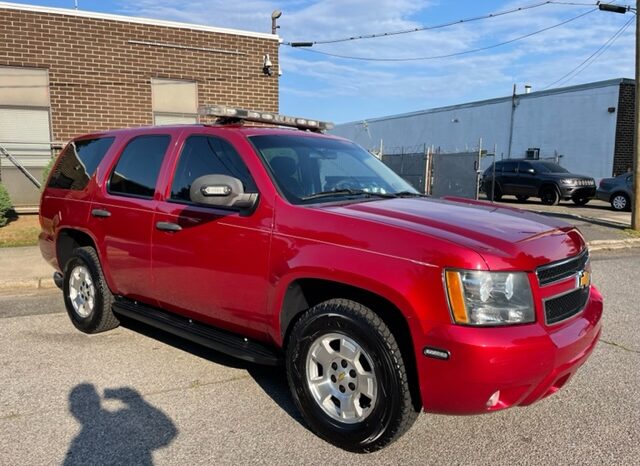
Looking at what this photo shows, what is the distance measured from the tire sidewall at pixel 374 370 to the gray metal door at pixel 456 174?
1246 cm

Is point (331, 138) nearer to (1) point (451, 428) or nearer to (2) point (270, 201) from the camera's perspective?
(2) point (270, 201)

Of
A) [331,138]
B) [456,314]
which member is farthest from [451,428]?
[331,138]

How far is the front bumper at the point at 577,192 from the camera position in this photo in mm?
20094

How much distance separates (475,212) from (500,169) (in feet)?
65.4

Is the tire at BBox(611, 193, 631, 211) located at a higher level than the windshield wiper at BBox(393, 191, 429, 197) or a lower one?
lower

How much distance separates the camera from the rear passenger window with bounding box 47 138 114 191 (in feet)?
17.0

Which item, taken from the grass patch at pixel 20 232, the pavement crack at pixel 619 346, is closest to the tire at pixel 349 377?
the pavement crack at pixel 619 346

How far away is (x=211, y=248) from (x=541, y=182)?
19170 mm

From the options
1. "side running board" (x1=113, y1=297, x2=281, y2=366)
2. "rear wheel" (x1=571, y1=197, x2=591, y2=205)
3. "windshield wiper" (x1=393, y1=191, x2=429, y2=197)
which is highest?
"windshield wiper" (x1=393, y1=191, x2=429, y2=197)

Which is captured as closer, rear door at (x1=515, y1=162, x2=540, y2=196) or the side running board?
the side running board

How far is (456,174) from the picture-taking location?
15.9 meters

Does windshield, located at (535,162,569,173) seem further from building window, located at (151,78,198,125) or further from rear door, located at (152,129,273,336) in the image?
rear door, located at (152,129,273,336)

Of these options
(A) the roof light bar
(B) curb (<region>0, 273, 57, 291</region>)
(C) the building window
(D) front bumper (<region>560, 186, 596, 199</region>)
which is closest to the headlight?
(A) the roof light bar

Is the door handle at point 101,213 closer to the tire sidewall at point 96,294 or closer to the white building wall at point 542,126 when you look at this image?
the tire sidewall at point 96,294
